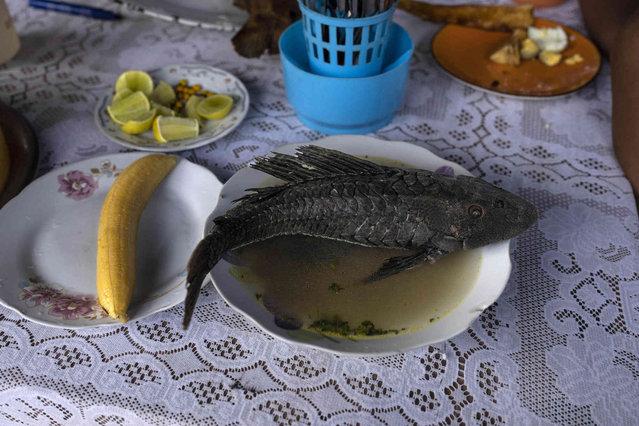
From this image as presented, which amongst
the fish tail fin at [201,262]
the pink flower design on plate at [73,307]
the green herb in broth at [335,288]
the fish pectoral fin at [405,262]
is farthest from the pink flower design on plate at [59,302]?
the fish pectoral fin at [405,262]

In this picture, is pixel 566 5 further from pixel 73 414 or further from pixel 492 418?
pixel 73 414

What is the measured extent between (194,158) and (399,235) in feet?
2.01

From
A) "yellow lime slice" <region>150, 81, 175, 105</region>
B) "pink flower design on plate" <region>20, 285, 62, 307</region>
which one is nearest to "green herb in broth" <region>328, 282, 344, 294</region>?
"pink flower design on plate" <region>20, 285, 62, 307</region>

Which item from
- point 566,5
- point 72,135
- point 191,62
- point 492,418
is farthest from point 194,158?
point 566,5

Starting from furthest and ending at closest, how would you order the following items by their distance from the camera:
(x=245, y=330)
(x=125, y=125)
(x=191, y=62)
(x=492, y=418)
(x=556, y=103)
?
(x=191, y=62), (x=556, y=103), (x=125, y=125), (x=245, y=330), (x=492, y=418)

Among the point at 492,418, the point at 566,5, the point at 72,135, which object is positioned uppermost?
the point at 566,5

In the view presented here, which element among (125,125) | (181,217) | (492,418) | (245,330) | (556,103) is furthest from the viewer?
(556,103)

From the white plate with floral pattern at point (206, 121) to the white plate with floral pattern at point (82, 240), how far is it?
68 millimetres

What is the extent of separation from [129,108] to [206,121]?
8.0 inches

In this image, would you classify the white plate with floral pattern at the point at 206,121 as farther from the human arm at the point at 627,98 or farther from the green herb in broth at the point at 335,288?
the human arm at the point at 627,98

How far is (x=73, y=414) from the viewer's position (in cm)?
79

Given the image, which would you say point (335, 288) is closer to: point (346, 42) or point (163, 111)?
point (346, 42)

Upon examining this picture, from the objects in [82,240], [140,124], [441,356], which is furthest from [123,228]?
[441,356]

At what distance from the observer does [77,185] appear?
111 centimetres
